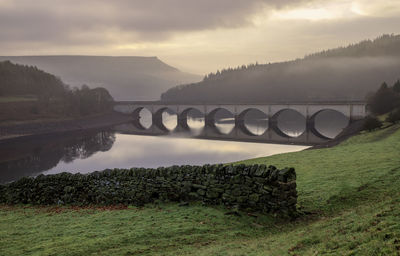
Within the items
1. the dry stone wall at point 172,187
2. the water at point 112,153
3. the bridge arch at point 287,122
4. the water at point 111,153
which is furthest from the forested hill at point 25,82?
the dry stone wall at point 172,187

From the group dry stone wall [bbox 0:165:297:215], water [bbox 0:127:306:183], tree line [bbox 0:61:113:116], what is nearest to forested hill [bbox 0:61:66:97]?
tree line [bbox 0:61:113:116]

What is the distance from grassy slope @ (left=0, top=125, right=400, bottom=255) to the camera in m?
8.82

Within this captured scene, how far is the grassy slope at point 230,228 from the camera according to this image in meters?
8.82

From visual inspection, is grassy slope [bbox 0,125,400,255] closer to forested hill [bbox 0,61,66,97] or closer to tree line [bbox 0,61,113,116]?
tree line [bbox 0,61,113,116]

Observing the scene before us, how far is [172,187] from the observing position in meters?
15.3

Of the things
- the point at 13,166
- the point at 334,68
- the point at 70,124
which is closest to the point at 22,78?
the point at 70,124

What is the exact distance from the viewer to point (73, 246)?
1071 centimetres

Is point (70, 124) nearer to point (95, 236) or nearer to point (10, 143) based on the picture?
point (10, 143)

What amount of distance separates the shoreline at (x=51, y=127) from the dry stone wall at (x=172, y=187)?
6497cm

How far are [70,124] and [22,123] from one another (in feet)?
40.4

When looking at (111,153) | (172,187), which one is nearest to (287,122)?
(111,153)

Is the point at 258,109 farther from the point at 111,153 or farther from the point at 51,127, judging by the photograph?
the point at 51,127

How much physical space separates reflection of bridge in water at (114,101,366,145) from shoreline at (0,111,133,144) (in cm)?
826

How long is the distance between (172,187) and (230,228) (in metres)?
4.10
